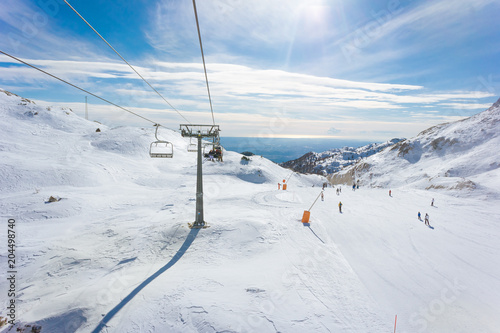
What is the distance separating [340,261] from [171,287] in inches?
443

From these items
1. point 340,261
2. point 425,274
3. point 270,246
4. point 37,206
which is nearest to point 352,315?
point 340,261

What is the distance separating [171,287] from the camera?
34.2 feet

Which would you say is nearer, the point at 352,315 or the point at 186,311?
the point at 186,311

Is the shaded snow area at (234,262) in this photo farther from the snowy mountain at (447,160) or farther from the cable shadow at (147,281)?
the snowy mountain at (447,160)

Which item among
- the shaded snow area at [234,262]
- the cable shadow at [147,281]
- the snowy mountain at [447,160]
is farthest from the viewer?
the snowy mountain at [447,160]

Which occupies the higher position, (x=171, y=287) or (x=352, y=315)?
(x=171, y=287)

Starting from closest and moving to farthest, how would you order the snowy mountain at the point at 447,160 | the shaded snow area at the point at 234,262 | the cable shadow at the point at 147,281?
the cable shadow at the point at 147,281 → the shaded snow area at the point at 234,262 → the snowy mountain at the point at 447,160

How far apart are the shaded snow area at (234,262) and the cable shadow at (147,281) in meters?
0.07

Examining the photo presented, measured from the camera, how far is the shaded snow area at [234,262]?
359 inches

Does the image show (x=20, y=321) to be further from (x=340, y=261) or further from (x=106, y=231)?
(x=340, y=261)

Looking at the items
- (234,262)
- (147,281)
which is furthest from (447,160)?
(147,281)

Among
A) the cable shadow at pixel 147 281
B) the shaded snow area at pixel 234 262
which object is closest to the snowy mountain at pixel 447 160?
the shaded snow area at pixel 234 262

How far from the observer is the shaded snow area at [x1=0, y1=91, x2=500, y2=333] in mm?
9117

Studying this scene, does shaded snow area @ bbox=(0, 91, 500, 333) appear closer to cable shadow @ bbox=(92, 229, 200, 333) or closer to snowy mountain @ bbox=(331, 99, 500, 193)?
cable shadow @ bbox=(92, 229, 200, 333)
